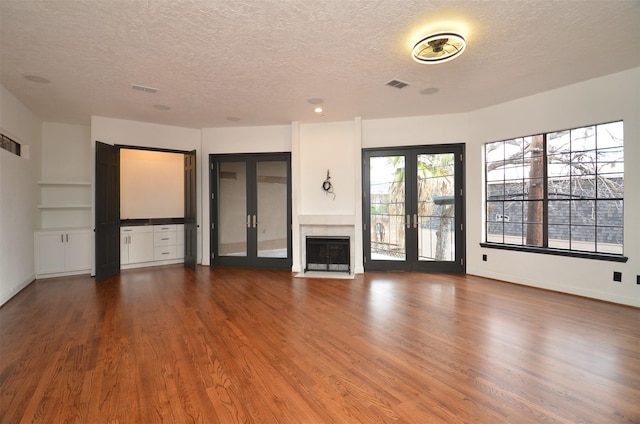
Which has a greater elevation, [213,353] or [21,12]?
[21,12]

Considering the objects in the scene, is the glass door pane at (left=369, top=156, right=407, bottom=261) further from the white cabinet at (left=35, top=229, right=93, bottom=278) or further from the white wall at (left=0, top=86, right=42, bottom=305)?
→ the white wall at (left=0, top=86, right=42, bottom=305)

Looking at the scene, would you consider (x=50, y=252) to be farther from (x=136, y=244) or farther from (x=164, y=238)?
(x=164, y=238)

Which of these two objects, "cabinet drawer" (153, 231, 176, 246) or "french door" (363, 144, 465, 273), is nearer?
"french door" (363, 144, 465, 273)

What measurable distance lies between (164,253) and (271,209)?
2.53m

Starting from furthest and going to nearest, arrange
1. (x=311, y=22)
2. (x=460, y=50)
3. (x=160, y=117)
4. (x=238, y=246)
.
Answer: (x=238, y=246) → (x=160, y=117) → (x=460, y=50) → (x=311, y=22)

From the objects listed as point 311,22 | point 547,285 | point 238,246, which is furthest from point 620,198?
point 238,246

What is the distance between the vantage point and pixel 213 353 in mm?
2521

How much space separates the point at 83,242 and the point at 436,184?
6.68m

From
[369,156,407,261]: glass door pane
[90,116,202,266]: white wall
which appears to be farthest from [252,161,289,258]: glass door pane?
[369,156,407,261]: glass door pane

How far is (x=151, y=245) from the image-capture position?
6.14 meters

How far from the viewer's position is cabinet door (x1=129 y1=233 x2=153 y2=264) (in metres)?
5.95

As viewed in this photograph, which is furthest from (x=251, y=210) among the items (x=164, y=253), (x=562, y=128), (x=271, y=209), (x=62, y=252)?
(x=562, y=128)

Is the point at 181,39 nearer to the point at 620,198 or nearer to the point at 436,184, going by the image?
the point at 436,184

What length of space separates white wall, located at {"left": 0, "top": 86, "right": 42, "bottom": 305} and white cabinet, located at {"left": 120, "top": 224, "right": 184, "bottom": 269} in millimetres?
1360
